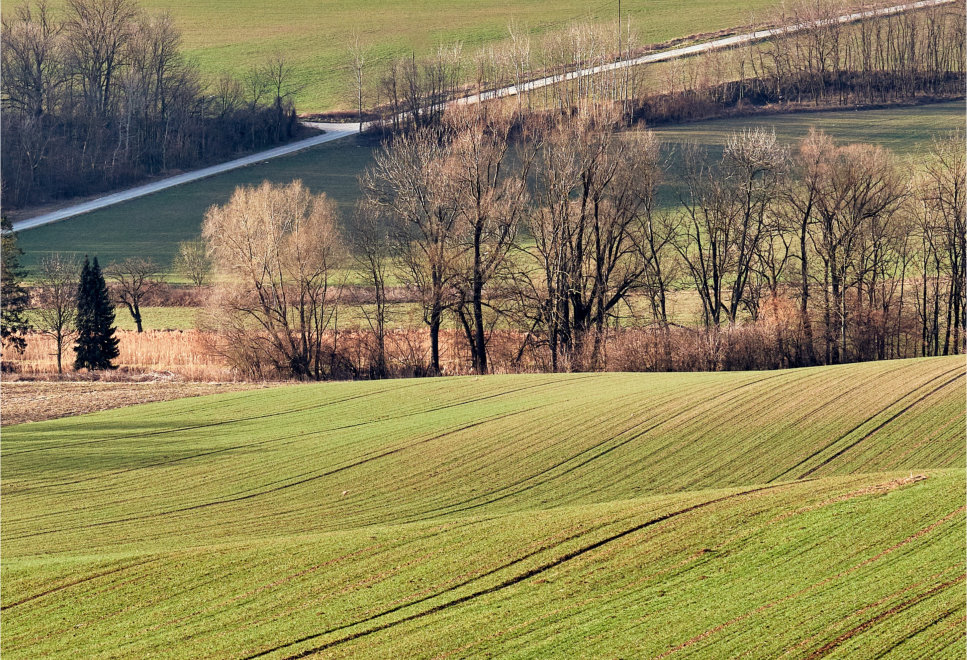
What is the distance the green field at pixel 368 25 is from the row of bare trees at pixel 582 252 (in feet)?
175

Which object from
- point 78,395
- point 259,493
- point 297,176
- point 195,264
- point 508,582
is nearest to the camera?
point 508,582

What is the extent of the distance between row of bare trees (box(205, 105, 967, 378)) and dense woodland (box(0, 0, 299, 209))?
41758 mm

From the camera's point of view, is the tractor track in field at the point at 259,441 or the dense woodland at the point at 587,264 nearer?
the tractor track in field at the point at 259,441

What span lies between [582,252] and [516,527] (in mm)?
30845

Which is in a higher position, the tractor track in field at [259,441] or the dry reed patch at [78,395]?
the dry reed patch at [78,395]

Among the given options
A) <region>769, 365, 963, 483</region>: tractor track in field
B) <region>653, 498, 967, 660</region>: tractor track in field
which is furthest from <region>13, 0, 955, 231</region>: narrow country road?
<region>653, 498, 967, 660</region>: tractor track in field

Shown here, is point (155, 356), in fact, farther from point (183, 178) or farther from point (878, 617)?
point (878, 617)

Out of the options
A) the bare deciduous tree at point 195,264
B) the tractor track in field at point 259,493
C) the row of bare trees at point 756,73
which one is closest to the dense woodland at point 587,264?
the bare deciduous tree at point 195,264

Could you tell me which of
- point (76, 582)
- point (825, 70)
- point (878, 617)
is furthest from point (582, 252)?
point (825, 70)

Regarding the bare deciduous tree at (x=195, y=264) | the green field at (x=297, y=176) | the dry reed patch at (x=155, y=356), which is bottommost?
the dry reed patch at (x=155, y=356)

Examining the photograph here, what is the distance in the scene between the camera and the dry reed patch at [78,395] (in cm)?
3503

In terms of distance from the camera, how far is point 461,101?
8488cm

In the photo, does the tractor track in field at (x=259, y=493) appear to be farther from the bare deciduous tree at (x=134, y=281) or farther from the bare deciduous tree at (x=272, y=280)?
the bare deciduous tree at (x=134, y=281)

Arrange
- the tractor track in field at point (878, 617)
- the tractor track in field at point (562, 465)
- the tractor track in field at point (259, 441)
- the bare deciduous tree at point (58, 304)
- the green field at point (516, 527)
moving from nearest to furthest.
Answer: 1. the tractor track in field at point (878, 617)
2. the green field at point (516, 527)
3. the tractor track in field at point (562, 465)
4. the tractor track in field at point (259, 441)
5. the bare deciduous tree at point (58, 304)
